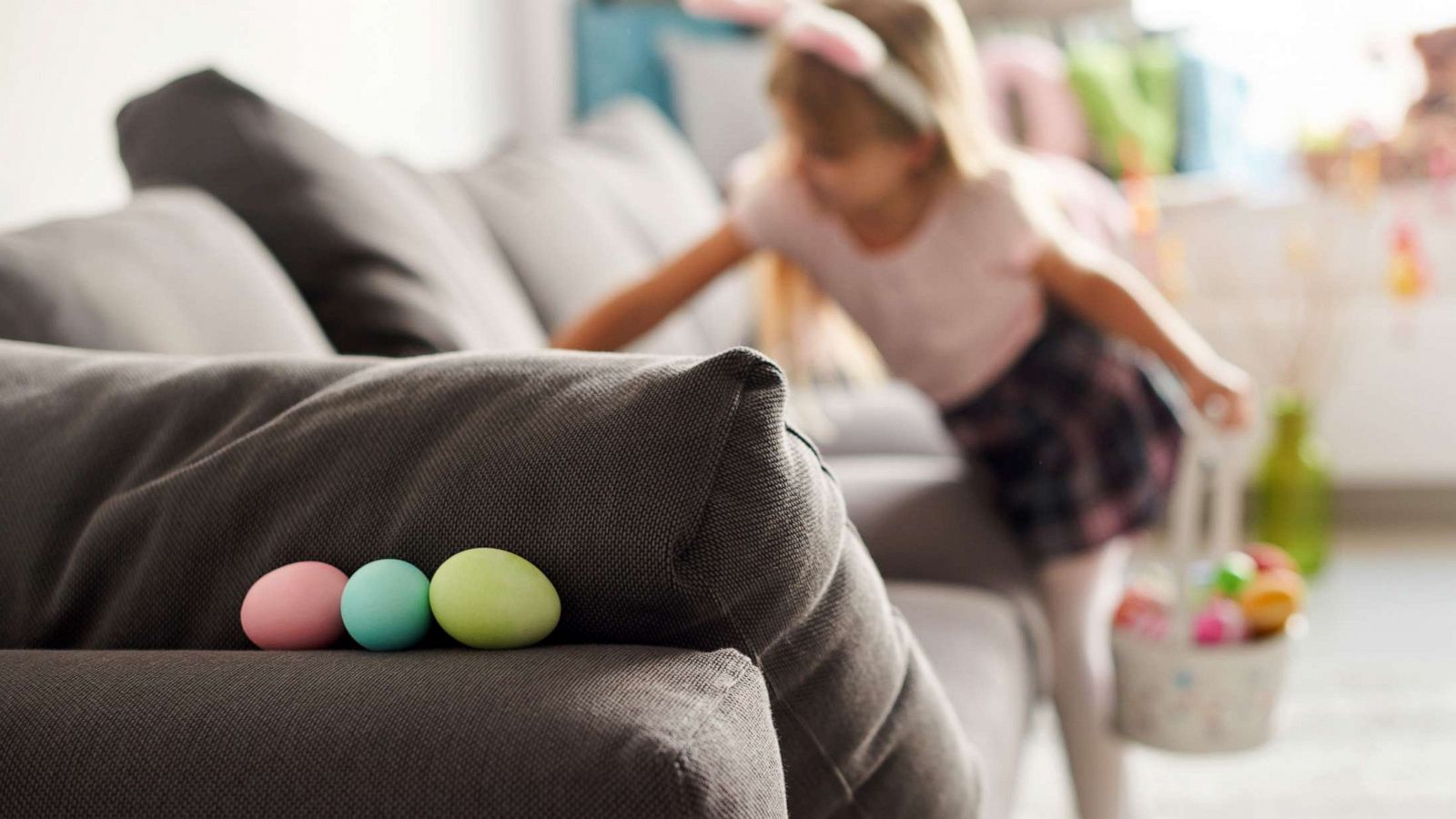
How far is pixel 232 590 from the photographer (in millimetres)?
585

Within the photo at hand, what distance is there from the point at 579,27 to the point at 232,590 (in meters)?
2.99

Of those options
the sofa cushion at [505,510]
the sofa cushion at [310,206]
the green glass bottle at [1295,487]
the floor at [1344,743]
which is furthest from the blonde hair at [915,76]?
the green glass bottle at [1295,487]

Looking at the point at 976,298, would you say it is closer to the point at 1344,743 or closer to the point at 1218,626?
the point at 1218,626

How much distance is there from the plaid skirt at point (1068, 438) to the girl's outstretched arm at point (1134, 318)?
84 millimetres

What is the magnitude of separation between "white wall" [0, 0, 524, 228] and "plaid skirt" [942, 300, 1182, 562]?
85 centimetres

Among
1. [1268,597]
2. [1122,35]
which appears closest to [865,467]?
[1268,597]

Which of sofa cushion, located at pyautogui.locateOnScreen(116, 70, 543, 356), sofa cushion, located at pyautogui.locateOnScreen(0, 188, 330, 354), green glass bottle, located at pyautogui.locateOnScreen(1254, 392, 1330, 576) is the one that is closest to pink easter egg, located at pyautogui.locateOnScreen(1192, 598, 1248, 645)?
sofa cushion, located at pyautogui.locateOnScreen(116, 70, 543, 356)

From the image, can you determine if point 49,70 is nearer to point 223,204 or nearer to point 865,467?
point 223,204

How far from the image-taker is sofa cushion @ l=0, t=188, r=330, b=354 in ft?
2.82

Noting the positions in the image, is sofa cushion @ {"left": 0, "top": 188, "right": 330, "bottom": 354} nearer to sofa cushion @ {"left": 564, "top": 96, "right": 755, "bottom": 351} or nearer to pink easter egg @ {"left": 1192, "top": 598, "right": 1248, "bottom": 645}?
pink easter egg @ {"left": 1192, "top": 598, "right": 1248, "bottom": 645}

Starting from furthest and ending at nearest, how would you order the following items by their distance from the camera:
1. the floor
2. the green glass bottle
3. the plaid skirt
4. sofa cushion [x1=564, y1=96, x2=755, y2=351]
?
the green glass bottle
sofa cushion [x1=564, y1=96, x2=755, y2=351]
the floor
the plaid skirt

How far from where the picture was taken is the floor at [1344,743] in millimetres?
1845

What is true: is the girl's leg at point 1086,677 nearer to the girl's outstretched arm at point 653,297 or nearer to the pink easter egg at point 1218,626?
the pink easter egg at point 1218,626

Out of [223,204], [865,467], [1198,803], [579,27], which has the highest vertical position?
[223,204]
